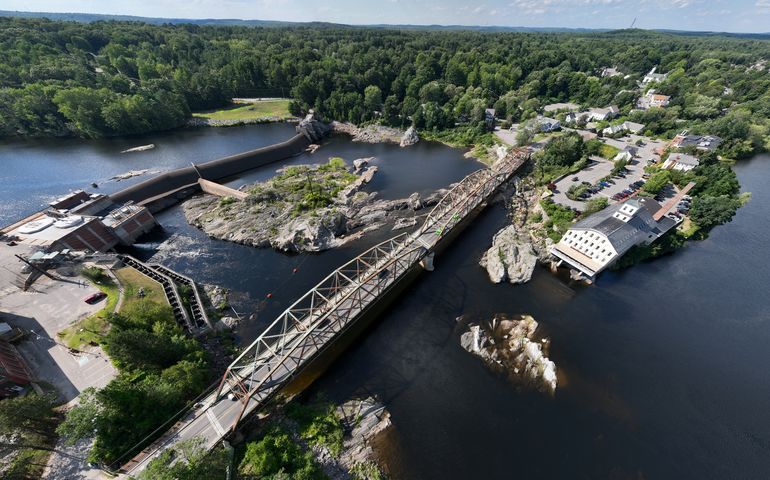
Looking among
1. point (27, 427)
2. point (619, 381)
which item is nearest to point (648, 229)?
point (619, 381)

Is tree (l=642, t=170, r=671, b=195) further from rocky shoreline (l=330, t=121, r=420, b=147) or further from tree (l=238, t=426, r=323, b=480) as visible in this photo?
tree (l=238, t=426, r=323, b=480)

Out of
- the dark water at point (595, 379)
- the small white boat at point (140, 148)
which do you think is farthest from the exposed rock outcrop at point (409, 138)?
the small white boat at point (140, 148)

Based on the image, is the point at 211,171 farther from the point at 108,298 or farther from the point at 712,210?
the point at 712,210

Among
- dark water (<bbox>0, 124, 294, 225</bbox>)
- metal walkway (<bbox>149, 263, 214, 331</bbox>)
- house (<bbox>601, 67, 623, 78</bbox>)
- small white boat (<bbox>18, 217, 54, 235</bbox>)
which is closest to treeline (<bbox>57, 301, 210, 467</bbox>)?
metal walkway (<bbox>149, 263, 214, 331</bbox>)

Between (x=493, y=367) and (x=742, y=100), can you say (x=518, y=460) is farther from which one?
(x=742, y=100)

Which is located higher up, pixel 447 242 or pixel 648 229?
pixel 648 229

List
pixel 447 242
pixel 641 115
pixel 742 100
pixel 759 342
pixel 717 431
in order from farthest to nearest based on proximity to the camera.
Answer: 1. pixel 742 100
2. pixel 641 115
3. pixel 447 242
4. pixel 759 342
5. pixel 717 431

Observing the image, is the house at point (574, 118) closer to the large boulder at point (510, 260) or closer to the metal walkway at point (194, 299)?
the large boulder at point (510, 260)
